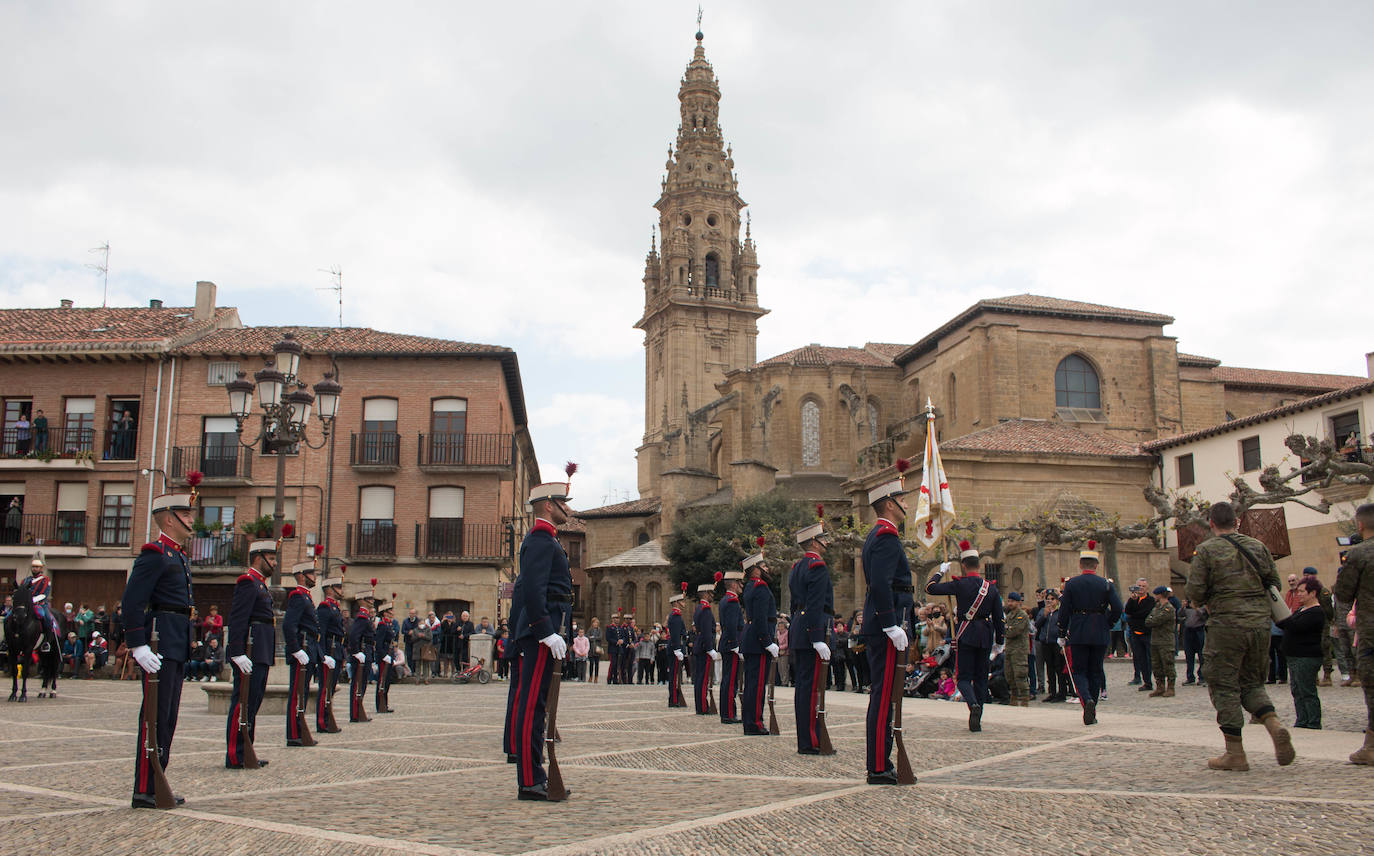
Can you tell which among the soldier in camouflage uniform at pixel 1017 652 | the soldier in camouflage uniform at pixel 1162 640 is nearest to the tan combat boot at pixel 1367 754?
the soldier in camouflage uniform at pixel 1017 652

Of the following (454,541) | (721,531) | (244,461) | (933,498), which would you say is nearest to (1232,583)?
(933,498)

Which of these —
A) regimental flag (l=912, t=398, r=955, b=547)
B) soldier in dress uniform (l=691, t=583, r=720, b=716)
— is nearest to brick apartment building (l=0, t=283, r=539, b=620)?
regimental flag (l=912, t=398, r=955, b=547)

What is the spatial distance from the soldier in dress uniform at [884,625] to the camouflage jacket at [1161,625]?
9.44 meters

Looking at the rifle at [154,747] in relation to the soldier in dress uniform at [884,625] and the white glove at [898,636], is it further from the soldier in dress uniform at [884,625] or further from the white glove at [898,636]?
the white glove at [898,636]

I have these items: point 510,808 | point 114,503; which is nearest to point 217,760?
point 510,808

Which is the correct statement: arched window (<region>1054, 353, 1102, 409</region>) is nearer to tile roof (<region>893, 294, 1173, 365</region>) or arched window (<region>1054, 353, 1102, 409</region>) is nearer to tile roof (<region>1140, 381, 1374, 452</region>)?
tile roof (<region>893, 294, 1173, 365</region>)

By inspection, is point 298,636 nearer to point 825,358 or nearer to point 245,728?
point 245,728

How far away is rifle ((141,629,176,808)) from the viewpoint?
6.97 m

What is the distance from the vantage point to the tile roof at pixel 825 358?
203 ft

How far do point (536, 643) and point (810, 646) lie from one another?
3.04m

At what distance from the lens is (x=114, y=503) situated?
3509 cm

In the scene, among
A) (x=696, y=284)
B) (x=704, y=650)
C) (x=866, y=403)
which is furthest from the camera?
(x=696, y=284)

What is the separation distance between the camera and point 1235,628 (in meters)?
7.89

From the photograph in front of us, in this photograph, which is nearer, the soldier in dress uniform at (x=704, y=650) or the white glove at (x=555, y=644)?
the white glove at (x=555, y=644)
